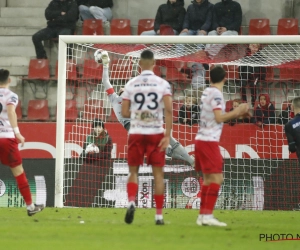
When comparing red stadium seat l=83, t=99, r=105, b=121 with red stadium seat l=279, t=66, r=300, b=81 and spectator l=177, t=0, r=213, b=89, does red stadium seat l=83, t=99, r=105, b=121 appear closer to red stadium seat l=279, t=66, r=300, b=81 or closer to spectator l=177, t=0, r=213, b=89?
red stadium seat l=279, t=66, r=300, b=81

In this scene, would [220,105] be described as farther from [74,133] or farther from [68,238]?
[74,133]

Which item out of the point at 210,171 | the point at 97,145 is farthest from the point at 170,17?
the point at 210,171

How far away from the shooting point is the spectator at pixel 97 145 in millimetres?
13875

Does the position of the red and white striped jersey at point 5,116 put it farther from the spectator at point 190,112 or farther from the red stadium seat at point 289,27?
the red stadium seat at point 289,27

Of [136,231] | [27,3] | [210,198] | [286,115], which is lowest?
[136,231]

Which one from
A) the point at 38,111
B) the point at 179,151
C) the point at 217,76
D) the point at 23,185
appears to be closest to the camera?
the point at 217,76

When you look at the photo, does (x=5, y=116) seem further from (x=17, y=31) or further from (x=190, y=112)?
(x=17, y=31)

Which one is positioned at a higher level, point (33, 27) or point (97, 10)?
point (97, 10)

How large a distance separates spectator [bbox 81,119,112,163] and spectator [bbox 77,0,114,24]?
226 inches

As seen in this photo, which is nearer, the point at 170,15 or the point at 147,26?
the point at 170,15

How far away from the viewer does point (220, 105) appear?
29.2 ft

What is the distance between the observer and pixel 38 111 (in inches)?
683

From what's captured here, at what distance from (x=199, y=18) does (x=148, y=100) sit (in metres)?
9.18

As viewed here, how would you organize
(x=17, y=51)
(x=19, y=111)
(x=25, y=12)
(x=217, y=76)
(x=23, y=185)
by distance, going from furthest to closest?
(x=25, y=12) < (x=17, y=51) < (x=19, y=111) < (x=23, y=185) < (x=217, y=76)
